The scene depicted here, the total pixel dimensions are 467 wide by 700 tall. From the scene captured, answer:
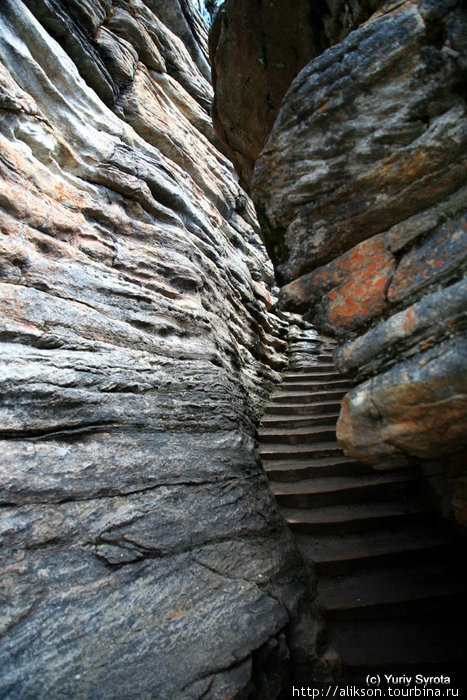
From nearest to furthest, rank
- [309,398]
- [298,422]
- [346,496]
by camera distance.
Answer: [346,496]
[298,422]
[309,398]

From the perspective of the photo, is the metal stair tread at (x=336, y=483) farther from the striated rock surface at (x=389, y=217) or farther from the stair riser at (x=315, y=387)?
the stair riser at (x=315, y=387)

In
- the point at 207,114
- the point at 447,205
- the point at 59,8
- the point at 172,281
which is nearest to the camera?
the point at 447,205

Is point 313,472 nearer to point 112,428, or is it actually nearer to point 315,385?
point 315,385

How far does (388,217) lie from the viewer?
2.66 m

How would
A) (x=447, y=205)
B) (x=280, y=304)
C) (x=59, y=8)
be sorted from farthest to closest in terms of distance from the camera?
(x=59, y=8) < (x=280, y=304) < (x=447, y=205)

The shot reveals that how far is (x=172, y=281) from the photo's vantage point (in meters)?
5.72

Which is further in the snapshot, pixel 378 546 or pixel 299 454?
pixel 299 454

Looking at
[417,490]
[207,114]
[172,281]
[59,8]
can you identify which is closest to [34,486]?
[172,281]

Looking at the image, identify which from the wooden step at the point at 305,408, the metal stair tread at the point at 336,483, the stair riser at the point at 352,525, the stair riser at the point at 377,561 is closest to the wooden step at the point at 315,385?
the wooden step at the point at 305,408

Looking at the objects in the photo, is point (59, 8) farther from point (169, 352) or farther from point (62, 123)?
point (169, 352)

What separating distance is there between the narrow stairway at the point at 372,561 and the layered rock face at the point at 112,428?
2.04 ft

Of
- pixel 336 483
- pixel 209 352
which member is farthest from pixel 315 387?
pixel 209 352

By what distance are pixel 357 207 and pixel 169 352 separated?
3021 millimetres

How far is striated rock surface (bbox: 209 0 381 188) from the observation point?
469 cm
